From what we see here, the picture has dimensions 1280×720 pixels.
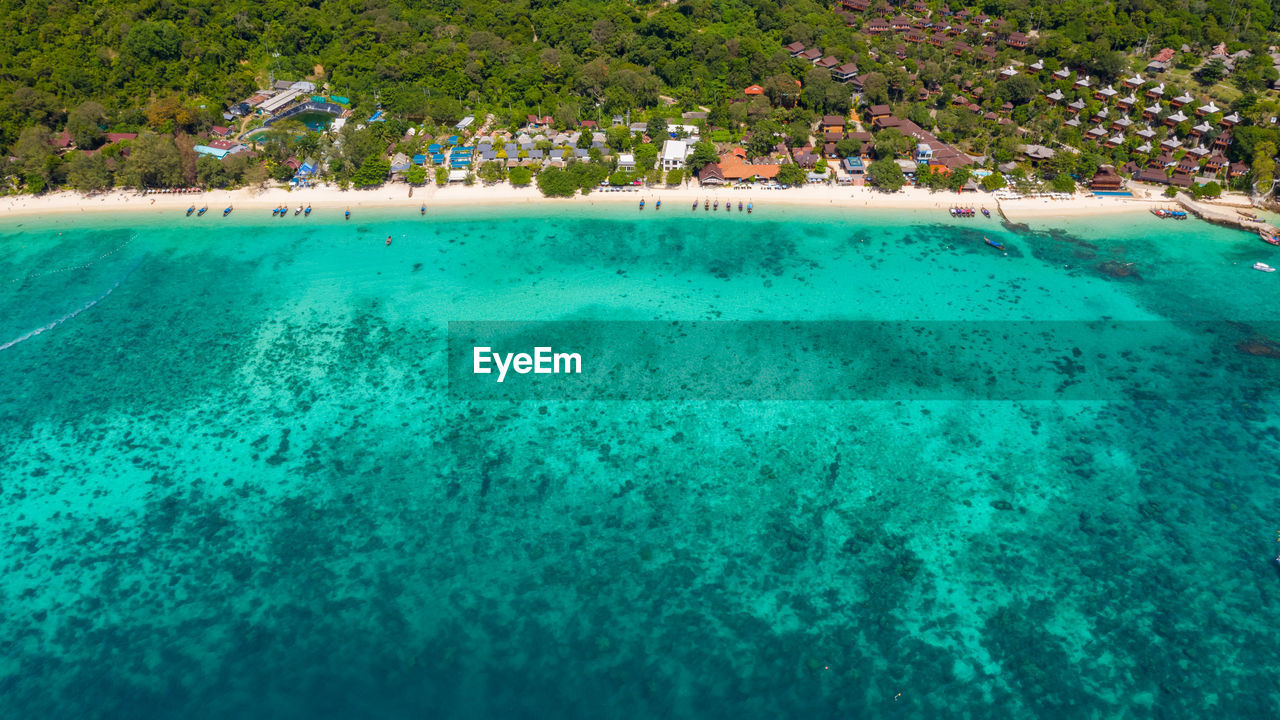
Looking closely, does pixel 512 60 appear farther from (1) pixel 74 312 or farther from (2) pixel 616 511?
(2) pixel 616 511

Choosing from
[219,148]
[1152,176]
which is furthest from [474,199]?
[1152,176]

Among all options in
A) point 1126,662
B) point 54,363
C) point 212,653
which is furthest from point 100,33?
point 1126,662

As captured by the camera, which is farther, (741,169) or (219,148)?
(219,148)

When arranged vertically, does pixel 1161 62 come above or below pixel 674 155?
above

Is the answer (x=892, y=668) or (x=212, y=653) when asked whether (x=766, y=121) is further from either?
(x=212, y=653)

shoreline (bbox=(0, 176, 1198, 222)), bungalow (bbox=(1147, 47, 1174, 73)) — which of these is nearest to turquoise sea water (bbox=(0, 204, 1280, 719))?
shoreline (bbox=(0, 176, 1198, 222))

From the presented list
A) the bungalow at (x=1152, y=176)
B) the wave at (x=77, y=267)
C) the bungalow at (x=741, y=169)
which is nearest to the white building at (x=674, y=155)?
the bungalow at (x=741, y=169)
